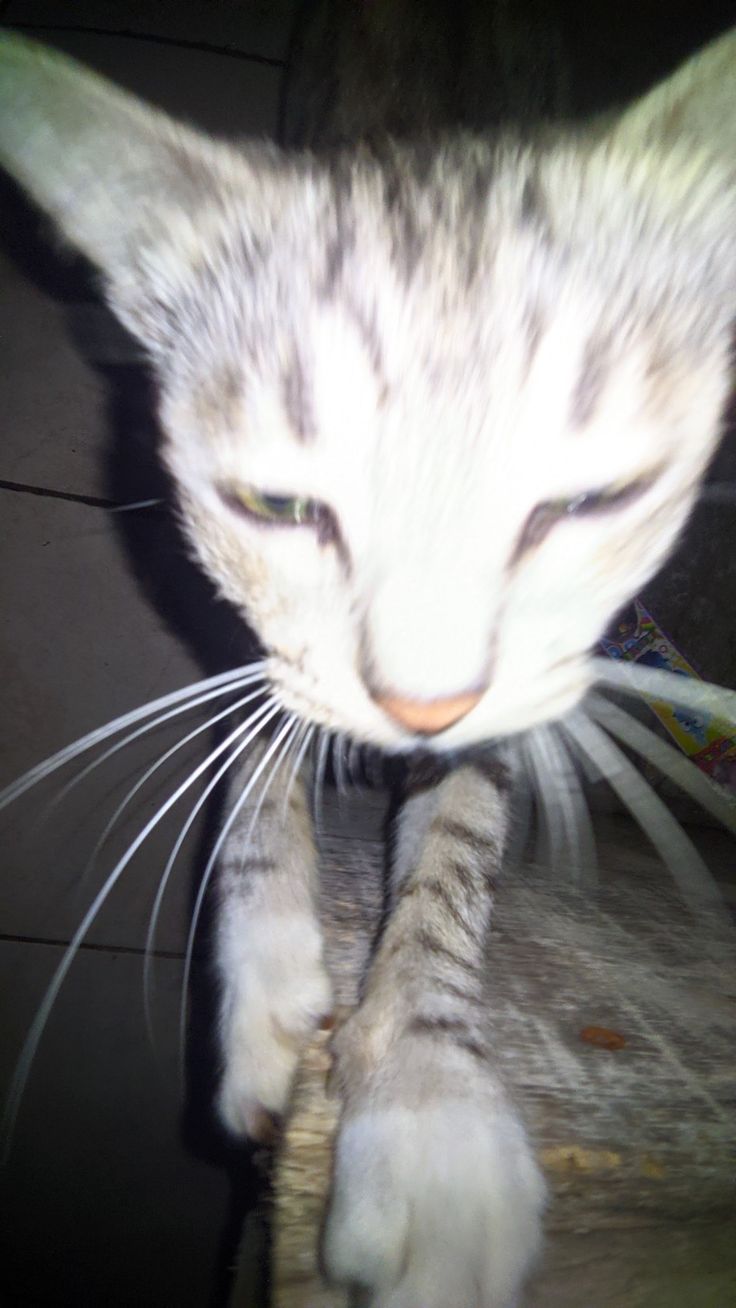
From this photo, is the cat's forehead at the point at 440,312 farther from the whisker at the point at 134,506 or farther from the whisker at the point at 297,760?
the whisker at the point at 297,760

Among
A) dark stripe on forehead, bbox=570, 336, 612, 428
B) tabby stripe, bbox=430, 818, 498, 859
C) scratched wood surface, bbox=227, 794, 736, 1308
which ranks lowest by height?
scratched wood surface, bbox=227, 794, 736, 1308

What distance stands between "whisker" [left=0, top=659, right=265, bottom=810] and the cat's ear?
43cm

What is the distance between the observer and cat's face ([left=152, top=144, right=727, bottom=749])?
390 millimetres

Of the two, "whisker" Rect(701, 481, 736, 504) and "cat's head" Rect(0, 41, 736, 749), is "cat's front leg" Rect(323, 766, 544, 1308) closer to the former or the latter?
"cat's head" Rect(0, 41, 736, 749)

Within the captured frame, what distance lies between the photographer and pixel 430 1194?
378mm

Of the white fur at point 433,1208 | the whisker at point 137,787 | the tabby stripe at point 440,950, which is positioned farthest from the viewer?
the whisker at point 137,787

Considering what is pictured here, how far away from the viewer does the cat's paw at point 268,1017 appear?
457 millimetres

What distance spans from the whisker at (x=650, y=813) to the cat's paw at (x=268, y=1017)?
228 millimetres

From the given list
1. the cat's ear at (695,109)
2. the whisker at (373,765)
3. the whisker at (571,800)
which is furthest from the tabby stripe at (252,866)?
the cat's ear at (695,109)

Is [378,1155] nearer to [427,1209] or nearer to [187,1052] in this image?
[427,1209]

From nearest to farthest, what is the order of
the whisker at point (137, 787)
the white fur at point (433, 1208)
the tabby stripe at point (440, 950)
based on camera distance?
Result: the white fur at point (433, 1208) → the tabby stripe at point (440, 950) → the whisker at point (137, 787)

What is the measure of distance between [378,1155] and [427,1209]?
0.03 metres

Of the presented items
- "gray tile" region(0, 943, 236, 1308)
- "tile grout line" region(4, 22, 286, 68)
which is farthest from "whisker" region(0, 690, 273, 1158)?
"tile grout line" region(4, 22, 286, 68)

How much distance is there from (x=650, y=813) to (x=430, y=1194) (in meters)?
0.27
